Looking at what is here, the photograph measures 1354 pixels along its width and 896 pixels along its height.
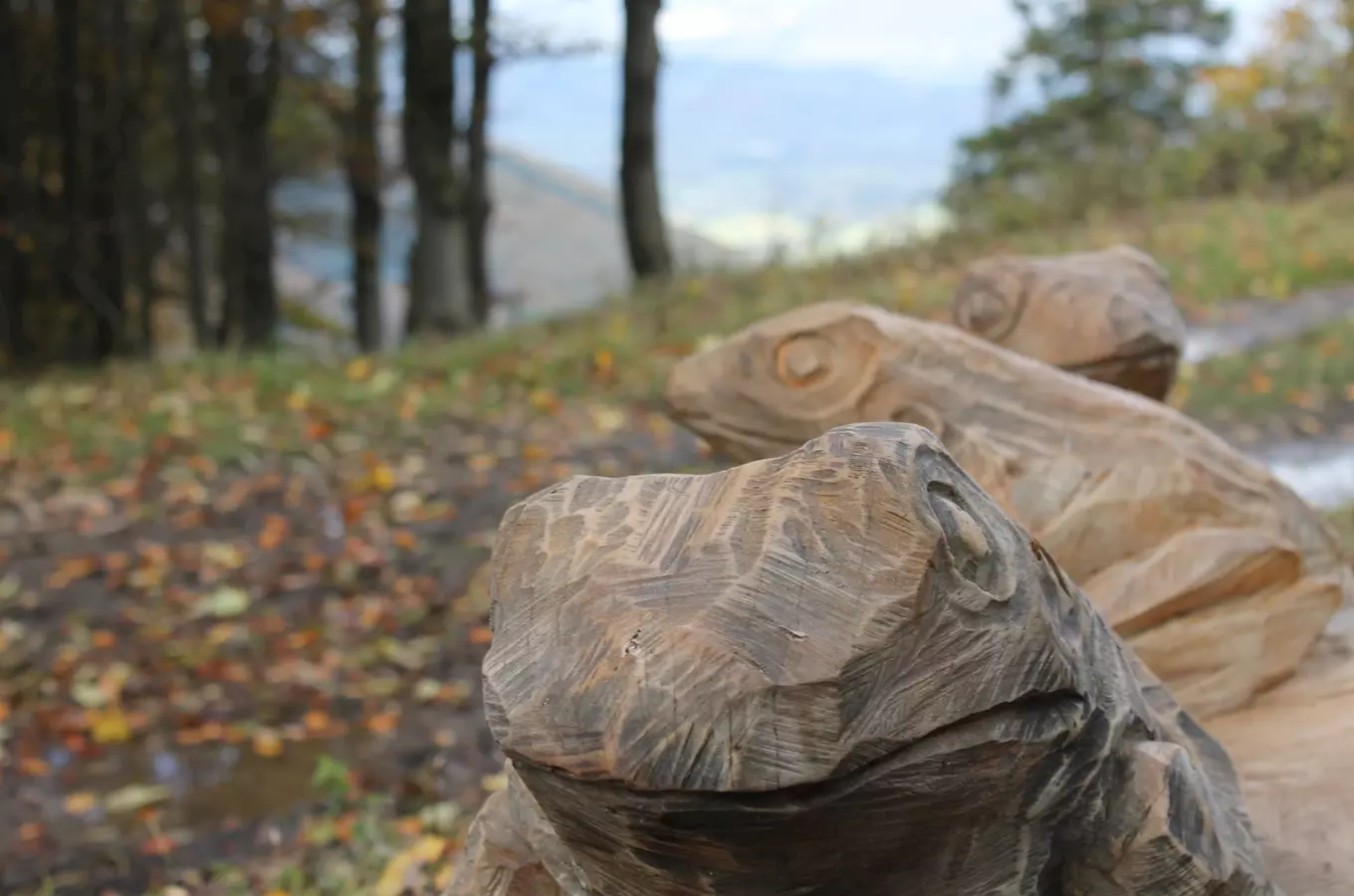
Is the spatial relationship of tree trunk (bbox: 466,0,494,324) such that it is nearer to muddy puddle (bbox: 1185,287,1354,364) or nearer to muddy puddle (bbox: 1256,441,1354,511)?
muddy puddle (bbox: 1185,287,1354,364)

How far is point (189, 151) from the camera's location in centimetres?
958

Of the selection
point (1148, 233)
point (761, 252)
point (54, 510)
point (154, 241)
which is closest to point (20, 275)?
point (154, 241)

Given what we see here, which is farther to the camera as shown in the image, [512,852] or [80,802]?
[80,802]

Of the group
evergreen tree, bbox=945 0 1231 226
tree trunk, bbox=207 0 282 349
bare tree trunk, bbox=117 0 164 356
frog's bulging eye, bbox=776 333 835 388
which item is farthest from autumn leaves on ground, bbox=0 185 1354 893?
evergreen tree, bbox=945 0 1231 226

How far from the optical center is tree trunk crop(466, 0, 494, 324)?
9766mm

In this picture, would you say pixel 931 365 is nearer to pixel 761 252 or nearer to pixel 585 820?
pixel 585 820

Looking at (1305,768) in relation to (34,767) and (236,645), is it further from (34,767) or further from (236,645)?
(236,645)

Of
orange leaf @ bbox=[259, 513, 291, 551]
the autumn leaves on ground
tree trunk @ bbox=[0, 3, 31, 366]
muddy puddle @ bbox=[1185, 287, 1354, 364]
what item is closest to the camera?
the autumn leaves on ground

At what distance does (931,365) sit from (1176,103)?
A: 15175mm

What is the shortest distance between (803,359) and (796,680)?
1266mm

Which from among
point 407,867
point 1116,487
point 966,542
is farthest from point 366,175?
point 966,542

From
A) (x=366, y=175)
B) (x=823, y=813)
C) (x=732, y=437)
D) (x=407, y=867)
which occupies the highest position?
(x=823, y=813)

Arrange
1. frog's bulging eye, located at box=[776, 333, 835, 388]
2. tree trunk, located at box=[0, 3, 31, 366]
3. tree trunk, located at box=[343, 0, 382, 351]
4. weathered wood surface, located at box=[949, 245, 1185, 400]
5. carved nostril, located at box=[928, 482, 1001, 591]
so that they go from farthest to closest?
tree trunk, located at box=[343, 0, 382, 351]
tree trunk, located at box=[0, 3, 31, 366]
weathered wood surface, located at box=[949, 245, 1185, 400]
frog's bulging eye, located at box=[776, 333, 835, 388]
carved nostril, located at box=[928, 482, 1001, 591]

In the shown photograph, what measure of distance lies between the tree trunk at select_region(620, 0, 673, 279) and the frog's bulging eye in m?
6.93
